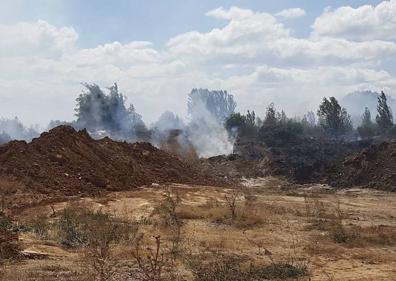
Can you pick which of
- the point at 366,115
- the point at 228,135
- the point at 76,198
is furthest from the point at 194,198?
the point at 366,115

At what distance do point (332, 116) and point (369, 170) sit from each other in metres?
30.4

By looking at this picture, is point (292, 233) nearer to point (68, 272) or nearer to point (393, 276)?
point (393, 276)

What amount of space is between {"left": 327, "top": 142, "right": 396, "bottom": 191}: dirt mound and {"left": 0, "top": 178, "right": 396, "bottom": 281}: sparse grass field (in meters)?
8.81

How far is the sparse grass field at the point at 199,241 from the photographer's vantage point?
8445 millimetres

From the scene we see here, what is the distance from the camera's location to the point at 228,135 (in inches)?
2103

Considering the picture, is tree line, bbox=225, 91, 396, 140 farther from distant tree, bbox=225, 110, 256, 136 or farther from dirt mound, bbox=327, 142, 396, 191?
dirt mound, bbox=327, 142, 396, 191

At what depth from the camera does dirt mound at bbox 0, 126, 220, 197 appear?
19.8 metres

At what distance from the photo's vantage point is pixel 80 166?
879 inches

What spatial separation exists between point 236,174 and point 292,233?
2231 centimetres

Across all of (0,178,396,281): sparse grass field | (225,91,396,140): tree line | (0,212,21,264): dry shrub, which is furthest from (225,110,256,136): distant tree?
(0,212,21,264): dry shrub

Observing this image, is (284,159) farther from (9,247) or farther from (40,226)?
(9,247)

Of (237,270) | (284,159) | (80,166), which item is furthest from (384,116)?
(237,270)

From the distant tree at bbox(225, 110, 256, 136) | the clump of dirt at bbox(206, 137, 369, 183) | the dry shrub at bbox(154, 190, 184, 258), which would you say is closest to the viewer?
Answer: the dry shrub at bbox(154, 190, 184, 258)

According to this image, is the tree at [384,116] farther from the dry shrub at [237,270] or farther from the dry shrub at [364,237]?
the dry shrub at [237,270]
